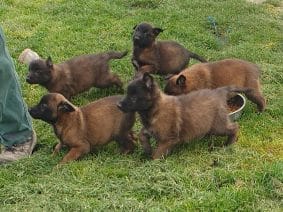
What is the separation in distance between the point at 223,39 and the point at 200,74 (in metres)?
2.74

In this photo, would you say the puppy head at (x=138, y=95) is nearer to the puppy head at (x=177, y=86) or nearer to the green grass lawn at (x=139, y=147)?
the green grass lawn at (x=139, y=147)

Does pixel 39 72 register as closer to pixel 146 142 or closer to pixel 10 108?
pixel 10 108

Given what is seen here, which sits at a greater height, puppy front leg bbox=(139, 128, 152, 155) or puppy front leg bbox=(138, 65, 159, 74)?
puppy front leg bbox=(139, 128, 152, 155)

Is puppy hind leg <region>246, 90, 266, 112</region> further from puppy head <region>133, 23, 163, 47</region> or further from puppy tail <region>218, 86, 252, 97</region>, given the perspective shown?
puppy head <region>133, 23, 163, 47</region>

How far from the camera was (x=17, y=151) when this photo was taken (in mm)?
6984

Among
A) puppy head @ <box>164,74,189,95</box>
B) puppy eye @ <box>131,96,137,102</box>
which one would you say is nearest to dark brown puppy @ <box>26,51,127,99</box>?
puppy head @ <box>164,74,189,95</box>

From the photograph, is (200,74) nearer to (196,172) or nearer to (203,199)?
(196,172)

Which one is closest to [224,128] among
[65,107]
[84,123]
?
[84,123]

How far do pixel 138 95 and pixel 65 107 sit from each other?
2.89 ft

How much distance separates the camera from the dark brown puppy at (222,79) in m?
8.05

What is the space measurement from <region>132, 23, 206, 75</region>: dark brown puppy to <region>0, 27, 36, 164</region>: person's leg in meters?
2.64

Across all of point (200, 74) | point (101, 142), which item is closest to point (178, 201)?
point (101, 142)

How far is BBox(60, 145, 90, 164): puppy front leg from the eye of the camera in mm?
6758

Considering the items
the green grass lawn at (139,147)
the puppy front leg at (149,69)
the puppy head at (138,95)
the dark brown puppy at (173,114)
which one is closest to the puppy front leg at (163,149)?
the dark brown puppy at (173,114)
